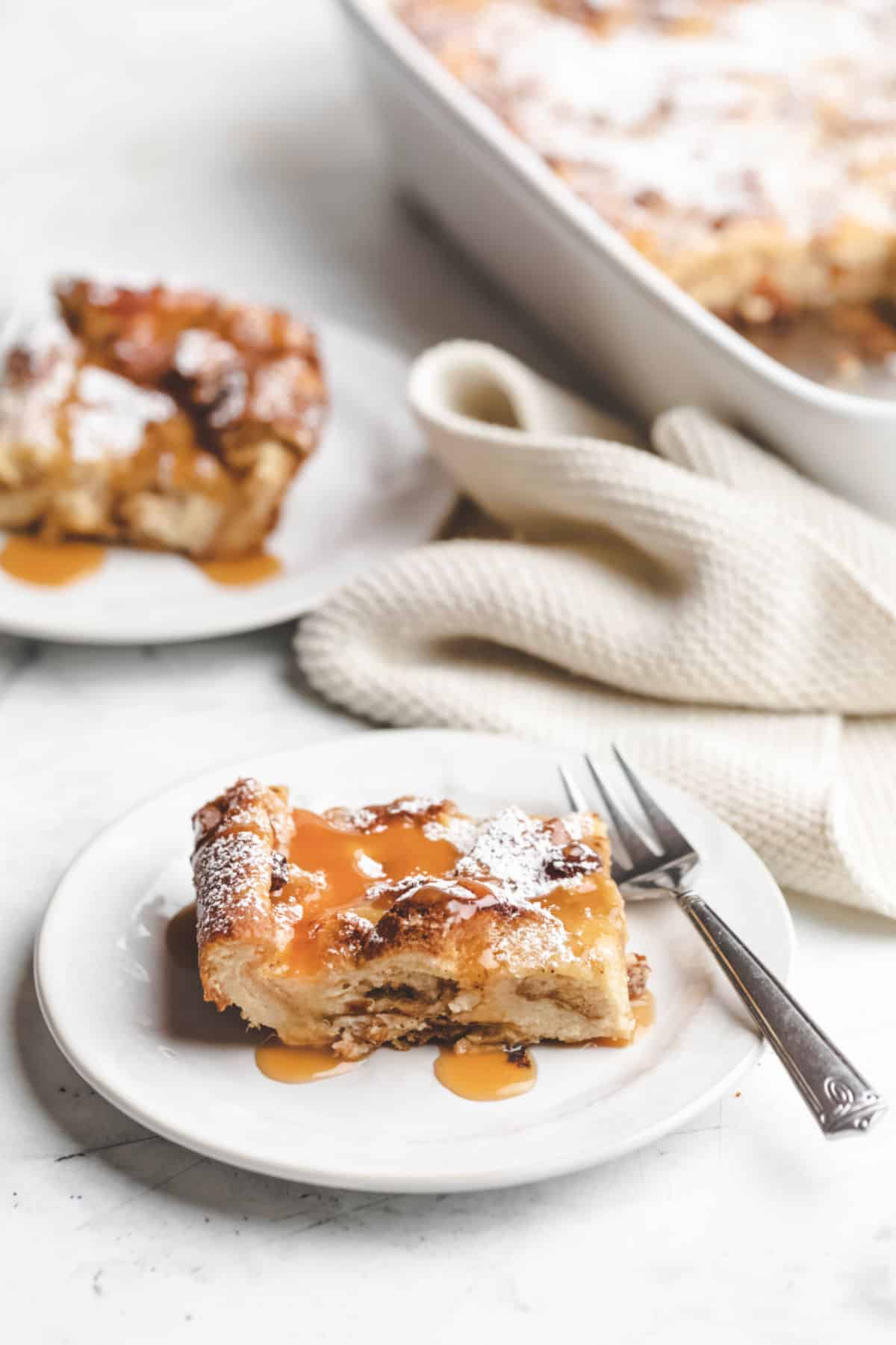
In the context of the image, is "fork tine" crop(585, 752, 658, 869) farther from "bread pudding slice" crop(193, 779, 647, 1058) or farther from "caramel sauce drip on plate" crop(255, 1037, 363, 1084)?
"caramel sauce drip on plate" crop(255, 1037, 363, 1084)

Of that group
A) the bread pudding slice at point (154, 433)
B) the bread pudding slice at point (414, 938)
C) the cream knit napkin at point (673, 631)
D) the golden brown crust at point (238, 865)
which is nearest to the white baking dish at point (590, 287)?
the cream knit napkin at point (673, 631)

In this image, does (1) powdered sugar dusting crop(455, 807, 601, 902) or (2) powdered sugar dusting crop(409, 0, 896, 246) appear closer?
(1) powdered sugar dusting crop(455, 807, 601, 902)

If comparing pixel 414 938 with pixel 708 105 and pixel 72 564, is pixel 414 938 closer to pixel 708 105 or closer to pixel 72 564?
pixel 72 564

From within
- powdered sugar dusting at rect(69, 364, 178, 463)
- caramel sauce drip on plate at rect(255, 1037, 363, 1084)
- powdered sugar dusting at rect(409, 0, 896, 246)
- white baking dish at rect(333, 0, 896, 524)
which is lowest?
caramel sauce drip on plate at rect(255, 1037, 363, 1084)

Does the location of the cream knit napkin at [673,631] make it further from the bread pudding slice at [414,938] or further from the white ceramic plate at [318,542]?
the bread pudding slice at [414,938]

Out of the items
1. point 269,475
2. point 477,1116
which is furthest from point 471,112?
point 477,1116

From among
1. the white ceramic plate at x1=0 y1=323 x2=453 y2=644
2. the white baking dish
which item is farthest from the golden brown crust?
the white baking dish

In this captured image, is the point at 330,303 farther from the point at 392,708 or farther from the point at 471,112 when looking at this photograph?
the point at 392,708
